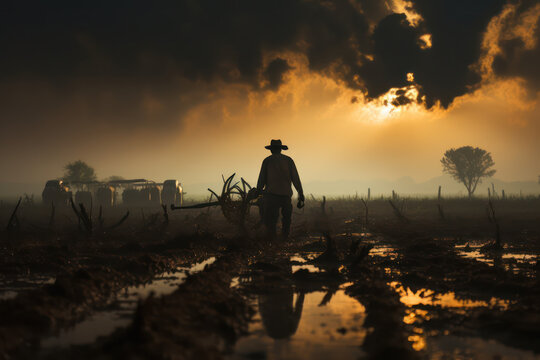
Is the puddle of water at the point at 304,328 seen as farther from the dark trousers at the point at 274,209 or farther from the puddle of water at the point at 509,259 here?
the dark trousers at the point at 274,209

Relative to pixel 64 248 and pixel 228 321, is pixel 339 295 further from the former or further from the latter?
pixel 64 248

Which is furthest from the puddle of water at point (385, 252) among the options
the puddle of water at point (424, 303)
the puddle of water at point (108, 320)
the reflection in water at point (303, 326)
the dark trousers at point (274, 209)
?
the puddle of water at point (108, 320)

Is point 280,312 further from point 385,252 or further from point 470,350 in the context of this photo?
point 385,252

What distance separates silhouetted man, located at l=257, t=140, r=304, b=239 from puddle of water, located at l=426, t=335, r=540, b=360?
7.14 meters

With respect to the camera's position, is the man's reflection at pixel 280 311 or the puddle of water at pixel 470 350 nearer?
the puddle of water at pixel 470 350

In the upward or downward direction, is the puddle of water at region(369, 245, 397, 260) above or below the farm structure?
below

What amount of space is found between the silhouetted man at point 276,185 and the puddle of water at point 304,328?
5678 mm

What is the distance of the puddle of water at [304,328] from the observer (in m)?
2.57

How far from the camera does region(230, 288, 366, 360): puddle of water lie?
2.57 metres

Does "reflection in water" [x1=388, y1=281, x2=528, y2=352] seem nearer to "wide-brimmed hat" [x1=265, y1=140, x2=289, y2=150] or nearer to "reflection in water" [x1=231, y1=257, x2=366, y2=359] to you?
"reflection in water" [x1=231, y1=257, x2=366, y2=359]

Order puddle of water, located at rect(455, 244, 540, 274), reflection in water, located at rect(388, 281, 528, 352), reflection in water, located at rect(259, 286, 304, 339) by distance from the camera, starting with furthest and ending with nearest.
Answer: puddle of water, located at rect(455, 244, 540, 274)
reflection in water, located at rect(259, 286, 304, 339)
reflection in water, located at rect(388, 281, 528, 352)

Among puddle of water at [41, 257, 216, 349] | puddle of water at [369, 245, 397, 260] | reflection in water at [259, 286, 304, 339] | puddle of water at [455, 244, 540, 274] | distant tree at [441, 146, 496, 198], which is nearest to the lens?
puddle of water at [41, 257, 216, 349]

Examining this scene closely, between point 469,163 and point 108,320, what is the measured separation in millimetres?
82727

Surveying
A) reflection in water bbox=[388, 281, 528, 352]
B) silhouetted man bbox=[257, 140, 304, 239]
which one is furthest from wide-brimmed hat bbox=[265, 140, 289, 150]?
reflection in water bbox=[388, 281, 528, 352]
